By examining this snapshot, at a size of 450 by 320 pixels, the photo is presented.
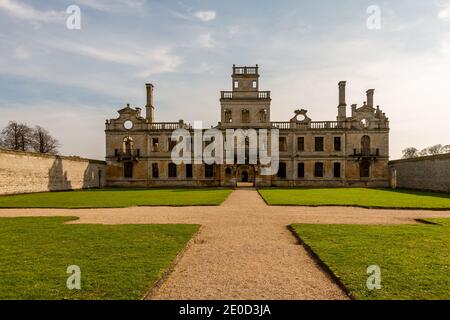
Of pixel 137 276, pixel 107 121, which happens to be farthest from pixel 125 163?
pixel 137 276

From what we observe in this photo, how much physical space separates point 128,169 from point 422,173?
1281 inches

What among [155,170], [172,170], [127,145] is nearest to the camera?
[172,170]

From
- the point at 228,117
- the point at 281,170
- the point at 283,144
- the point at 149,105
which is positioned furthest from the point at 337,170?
the point at 149,105

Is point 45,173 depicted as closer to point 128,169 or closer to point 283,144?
point 128,169

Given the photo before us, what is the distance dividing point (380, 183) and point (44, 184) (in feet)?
118

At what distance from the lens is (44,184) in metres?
29.5

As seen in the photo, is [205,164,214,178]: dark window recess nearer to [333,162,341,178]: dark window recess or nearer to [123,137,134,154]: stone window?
[123,137,134,154]: stone window

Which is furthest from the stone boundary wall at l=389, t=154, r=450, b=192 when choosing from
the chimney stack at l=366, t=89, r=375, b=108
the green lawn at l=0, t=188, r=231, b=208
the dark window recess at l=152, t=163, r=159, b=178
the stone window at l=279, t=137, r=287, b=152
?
the dark window recess at l=152, t=163, r=159, b=178

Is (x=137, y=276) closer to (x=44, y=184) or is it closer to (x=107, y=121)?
(x=44, y=184)

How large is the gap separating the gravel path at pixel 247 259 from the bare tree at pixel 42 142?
45.6 metres

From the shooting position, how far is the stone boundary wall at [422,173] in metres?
28.5

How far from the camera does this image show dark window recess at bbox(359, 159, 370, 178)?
37688 millimetres

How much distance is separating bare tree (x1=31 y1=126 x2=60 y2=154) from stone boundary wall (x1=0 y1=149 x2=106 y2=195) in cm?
1978

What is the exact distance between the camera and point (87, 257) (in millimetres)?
6582
